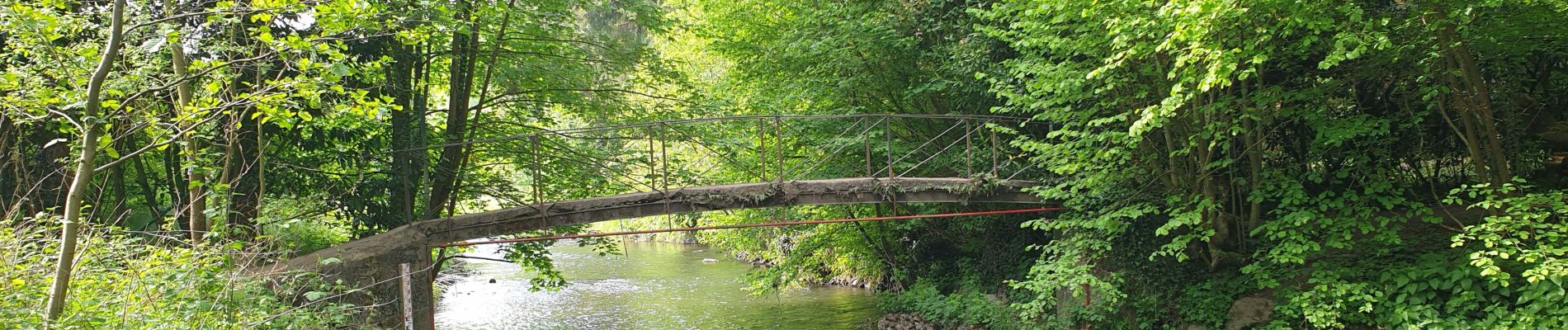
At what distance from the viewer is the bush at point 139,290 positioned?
4.56 m

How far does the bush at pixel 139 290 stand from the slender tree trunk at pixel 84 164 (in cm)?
18

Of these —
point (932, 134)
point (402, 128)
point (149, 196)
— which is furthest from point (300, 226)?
point (932, 134)

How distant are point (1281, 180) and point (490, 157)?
333 inches

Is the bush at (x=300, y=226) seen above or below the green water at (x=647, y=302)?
above

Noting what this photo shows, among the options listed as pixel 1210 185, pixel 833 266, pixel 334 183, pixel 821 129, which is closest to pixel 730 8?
pixel 821 129

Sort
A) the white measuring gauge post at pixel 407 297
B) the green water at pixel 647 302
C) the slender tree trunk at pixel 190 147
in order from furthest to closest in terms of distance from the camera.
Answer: the green water at pixel 647 302
the white measuring gauge post at pixel 407 297
the slender tree trunk at pixel 190 147

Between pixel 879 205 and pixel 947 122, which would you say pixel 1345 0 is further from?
pixel 879 205

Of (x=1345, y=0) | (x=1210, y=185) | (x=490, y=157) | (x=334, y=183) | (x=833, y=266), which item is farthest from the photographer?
(x=833, y=266)

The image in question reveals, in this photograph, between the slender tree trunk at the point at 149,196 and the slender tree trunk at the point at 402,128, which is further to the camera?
the slender tree trunk at the point at 402,128

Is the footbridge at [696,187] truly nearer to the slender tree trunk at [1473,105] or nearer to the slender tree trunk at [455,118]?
the slender tree trunk at [455,118]

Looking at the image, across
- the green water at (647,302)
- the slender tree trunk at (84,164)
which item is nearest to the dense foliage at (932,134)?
the slender tree trunk at (84,164)

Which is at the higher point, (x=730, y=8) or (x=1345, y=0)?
(x=730, y=8)

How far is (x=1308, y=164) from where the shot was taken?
28.0ft

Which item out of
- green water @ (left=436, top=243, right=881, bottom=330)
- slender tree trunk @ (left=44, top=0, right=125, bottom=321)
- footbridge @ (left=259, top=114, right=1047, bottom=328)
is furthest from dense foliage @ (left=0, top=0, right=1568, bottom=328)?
green water @ (left=436, top=243, right=881, bottom=330)
